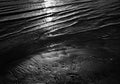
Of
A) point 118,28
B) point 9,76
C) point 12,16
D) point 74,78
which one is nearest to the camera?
point 74,78

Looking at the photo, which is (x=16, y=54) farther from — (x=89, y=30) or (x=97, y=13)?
(x=97, y=13)

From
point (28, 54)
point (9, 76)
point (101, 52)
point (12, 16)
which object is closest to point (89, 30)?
point (101, 52)

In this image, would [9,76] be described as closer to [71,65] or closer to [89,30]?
[71,65]

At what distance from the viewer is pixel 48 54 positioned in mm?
2777

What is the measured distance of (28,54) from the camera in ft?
9.36

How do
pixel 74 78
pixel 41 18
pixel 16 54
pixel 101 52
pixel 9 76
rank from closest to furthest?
pixel 74 78 < pixel 9 76 < pixel 101 52 < pixel 16 54 < pixel 41 18

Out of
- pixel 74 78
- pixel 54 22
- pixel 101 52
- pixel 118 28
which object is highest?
pixel 54 22

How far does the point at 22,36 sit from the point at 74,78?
2.26 metres

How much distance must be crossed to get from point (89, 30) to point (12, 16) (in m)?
3.42

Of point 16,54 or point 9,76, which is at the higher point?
point 16,54

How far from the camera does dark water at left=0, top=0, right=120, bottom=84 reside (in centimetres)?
214

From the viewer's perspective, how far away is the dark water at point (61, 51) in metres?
2.14

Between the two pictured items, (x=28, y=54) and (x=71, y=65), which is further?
(x=28, y=54)

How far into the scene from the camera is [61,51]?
2836 millimetres
